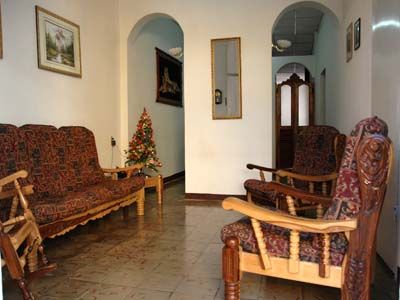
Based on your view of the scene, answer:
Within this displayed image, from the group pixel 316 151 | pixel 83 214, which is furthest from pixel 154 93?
pixel 83 214

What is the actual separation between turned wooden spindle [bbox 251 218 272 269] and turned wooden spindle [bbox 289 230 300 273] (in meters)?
0.11

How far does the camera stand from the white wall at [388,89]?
212cm

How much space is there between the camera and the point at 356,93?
3295mm

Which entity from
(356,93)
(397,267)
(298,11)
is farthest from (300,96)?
(397,267)

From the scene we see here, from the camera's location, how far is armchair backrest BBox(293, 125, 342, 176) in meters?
3.70

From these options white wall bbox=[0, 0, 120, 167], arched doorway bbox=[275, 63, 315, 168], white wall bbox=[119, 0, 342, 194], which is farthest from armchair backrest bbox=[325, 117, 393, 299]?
arched doorway bbox=[275, 63, 315, 168]

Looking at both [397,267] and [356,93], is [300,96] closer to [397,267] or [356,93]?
[356,93]

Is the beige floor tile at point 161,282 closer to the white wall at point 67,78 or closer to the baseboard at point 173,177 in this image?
the white wall at point 67,78

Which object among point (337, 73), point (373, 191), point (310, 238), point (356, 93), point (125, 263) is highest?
point (337, 73)

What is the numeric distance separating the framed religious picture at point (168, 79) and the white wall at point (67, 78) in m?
1.16

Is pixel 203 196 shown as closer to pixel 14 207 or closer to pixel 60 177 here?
pixel 60 177

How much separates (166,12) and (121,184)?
8.63 feet

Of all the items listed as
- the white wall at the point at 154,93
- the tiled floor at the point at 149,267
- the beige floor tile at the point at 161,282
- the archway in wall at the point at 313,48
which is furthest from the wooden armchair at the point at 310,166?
the white wall at the point at 154,93

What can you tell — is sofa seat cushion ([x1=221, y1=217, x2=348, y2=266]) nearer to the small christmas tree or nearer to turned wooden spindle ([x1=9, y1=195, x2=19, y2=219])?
turned wooden spindle ([x1=9, y1=195, x2=19, y2=219])
